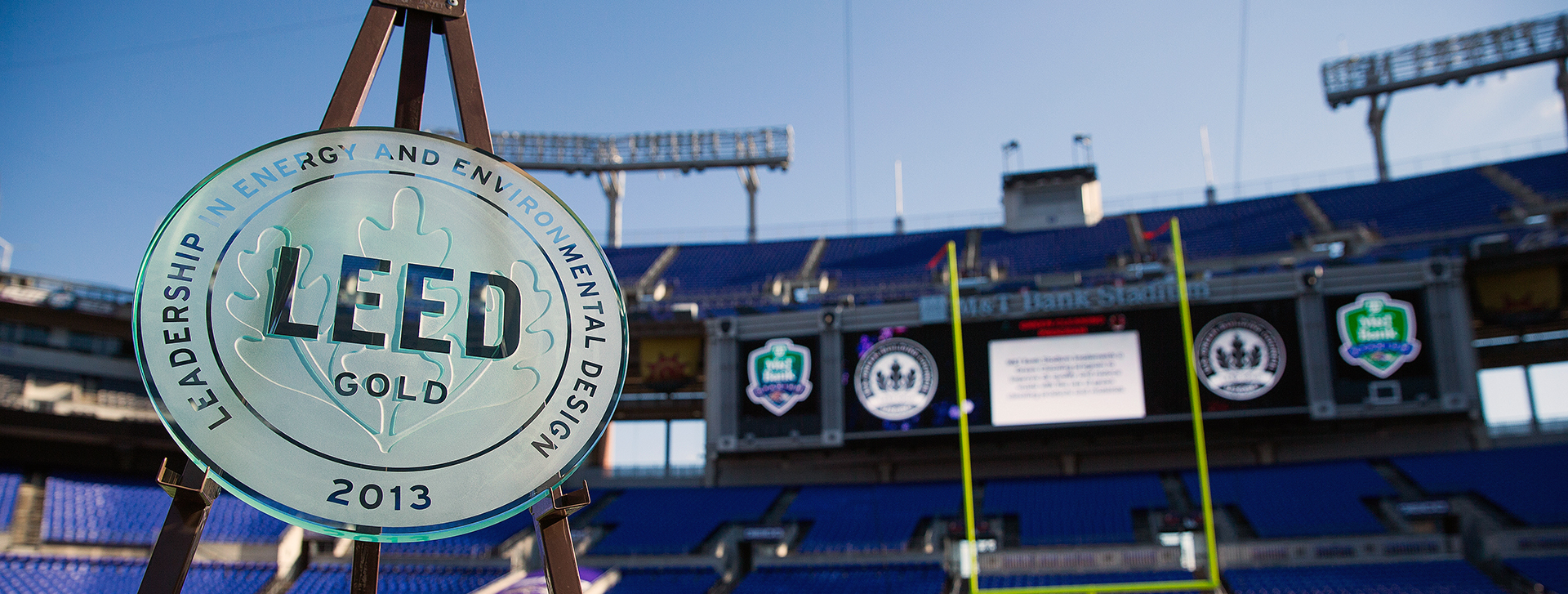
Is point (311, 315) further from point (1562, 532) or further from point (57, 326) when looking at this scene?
point (57, 326)

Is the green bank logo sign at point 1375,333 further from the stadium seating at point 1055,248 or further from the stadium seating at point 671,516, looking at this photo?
the stadium seating at point 671,516

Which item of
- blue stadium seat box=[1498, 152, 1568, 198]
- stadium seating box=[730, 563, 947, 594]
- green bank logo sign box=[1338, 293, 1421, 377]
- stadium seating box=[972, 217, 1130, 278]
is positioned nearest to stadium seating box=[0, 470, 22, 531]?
stadium seating box=[730, 563, 947, 594]

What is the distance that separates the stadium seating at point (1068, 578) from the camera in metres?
15.9

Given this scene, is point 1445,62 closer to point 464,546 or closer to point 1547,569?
point 1547,569

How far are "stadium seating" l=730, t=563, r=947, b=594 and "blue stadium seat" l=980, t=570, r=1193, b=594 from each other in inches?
35.8

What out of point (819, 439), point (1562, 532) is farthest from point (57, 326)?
point (1562, 532)

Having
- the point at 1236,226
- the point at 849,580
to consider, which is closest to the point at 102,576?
the point at 849,580

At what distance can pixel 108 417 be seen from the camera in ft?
70.2

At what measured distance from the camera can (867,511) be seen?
1994cm

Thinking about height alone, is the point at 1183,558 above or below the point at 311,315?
below

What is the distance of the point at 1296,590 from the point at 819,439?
8.69m

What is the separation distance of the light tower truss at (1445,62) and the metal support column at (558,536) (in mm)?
26586

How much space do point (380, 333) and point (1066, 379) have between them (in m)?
16.2

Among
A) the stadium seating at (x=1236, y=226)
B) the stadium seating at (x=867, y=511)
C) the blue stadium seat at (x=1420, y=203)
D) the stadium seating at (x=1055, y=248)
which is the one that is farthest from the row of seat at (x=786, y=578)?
the stadium seating at (x=1236, y=226)
